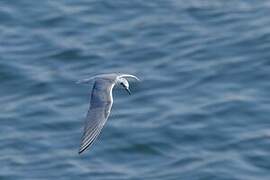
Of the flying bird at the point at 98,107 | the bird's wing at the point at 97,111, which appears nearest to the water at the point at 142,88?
the flying bird at the point at 98,107

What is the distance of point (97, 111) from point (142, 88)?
5165 millimetres

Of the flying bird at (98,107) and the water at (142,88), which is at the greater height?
the water at (142,88)

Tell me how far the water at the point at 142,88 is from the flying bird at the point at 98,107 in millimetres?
3033

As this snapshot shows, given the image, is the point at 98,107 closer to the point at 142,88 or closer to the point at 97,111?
the point at 97,111

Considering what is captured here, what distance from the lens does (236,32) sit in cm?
2084

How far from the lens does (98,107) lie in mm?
14328

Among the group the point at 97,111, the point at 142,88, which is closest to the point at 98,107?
the point at 97,111

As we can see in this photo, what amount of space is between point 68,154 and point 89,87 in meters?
1.77

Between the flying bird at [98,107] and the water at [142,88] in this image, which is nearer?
the flying bird at [98,107]

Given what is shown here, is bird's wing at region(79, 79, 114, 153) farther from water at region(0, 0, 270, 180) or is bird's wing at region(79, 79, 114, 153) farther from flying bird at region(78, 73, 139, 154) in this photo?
water at region(0, 0, 270, 180)

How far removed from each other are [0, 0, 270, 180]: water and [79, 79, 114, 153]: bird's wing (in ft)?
10.7

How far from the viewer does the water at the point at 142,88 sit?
59.4 feet

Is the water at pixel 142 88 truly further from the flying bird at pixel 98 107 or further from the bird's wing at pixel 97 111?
the bird's wing at pixel 97 111

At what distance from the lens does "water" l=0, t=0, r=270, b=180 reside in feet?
59.4
